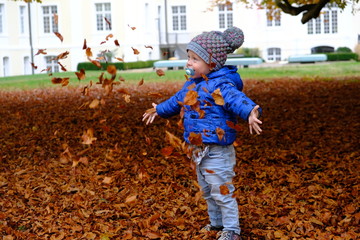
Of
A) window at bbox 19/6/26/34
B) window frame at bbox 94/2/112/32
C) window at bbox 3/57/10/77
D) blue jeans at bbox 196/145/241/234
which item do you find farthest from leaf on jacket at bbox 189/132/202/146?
window frame at bbox 94/2/112/32

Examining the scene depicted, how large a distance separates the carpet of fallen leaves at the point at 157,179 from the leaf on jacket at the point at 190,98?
302mm

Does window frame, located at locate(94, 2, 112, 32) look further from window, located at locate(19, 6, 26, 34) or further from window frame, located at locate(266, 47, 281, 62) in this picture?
window frame, located at locate(266, 47, 281, 62)

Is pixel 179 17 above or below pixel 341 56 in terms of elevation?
above

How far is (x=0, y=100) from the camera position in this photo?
13016 millimetres

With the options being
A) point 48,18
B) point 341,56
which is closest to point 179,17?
point 48,18

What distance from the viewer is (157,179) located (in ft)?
19.7

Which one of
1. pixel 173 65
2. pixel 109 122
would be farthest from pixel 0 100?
pixel 173 65

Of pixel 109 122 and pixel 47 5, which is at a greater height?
pixel 47 5

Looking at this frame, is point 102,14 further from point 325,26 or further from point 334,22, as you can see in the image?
point 334,22

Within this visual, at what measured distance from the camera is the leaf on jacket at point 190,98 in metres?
3.74

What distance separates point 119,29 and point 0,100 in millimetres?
20858

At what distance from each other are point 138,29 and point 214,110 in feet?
96.6

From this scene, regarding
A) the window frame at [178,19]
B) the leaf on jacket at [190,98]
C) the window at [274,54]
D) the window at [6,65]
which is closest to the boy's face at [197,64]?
the leaf on jacket at [190,98]

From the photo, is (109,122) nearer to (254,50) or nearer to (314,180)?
(314,180)
